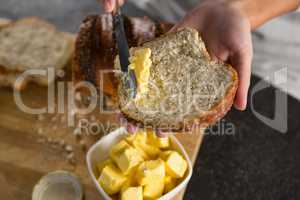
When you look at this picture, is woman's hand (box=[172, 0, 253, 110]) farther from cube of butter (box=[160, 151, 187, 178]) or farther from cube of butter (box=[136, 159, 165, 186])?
cube of butter (box=[136, 159, 165, 186])


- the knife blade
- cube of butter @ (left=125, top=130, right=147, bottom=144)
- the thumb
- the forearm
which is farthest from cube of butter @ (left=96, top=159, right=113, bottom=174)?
the forearm

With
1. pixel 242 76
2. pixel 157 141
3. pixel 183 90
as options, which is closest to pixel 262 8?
pixel 242 76

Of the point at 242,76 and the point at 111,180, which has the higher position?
the point at 242,76

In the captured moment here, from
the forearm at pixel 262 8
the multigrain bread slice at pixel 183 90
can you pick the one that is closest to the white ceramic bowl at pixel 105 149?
the multigrain bread slice at pixel 183 90

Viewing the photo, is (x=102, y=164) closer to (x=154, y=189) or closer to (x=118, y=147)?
(x=118, y=147)

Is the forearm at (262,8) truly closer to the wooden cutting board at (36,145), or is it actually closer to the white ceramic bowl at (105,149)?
the wooden cutting board at (36,145)

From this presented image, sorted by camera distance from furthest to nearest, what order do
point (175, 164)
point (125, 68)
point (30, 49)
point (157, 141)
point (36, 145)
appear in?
point (30, 49)
point (36, 145)
point (157, 141)
point (175, 164)
point (125, 68)
